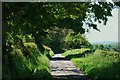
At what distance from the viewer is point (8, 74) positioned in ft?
40.6

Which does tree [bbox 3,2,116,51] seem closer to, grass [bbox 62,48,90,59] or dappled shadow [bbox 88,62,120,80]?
dappled shadow [bbox 88,62,120,80]

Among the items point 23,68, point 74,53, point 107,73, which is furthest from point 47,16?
point 74,53

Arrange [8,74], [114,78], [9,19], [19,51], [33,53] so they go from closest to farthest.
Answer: [8,74] < [9,19] < [114,78] < [19,51] < [33,53]

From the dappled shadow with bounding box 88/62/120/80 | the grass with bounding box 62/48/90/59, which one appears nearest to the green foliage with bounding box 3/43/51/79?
the dappled shadow with bounding box 88/62/120/80

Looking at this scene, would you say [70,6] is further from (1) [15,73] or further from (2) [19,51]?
(2) [19,51]

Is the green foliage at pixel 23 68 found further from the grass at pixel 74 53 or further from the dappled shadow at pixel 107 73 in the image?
the grass at pixel 74 53

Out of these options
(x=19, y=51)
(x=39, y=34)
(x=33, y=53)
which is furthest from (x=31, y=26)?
(x=33, y=53)

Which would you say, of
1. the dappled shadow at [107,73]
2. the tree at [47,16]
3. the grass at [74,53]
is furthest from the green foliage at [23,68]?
the grass at [74,53]

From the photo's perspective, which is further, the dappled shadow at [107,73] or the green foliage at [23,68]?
the dappled shadow at [107,73]

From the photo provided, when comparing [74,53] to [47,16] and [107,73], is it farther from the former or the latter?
[47,16]

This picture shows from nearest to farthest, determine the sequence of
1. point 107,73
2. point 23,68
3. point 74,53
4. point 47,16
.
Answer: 1. point 47,16
2. point 23,68
3. point 107,73
4. point 74,53

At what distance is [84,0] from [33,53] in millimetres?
6549

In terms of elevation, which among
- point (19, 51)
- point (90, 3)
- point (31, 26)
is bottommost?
point (19, 51)

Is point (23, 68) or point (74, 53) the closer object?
point (23, 68)
